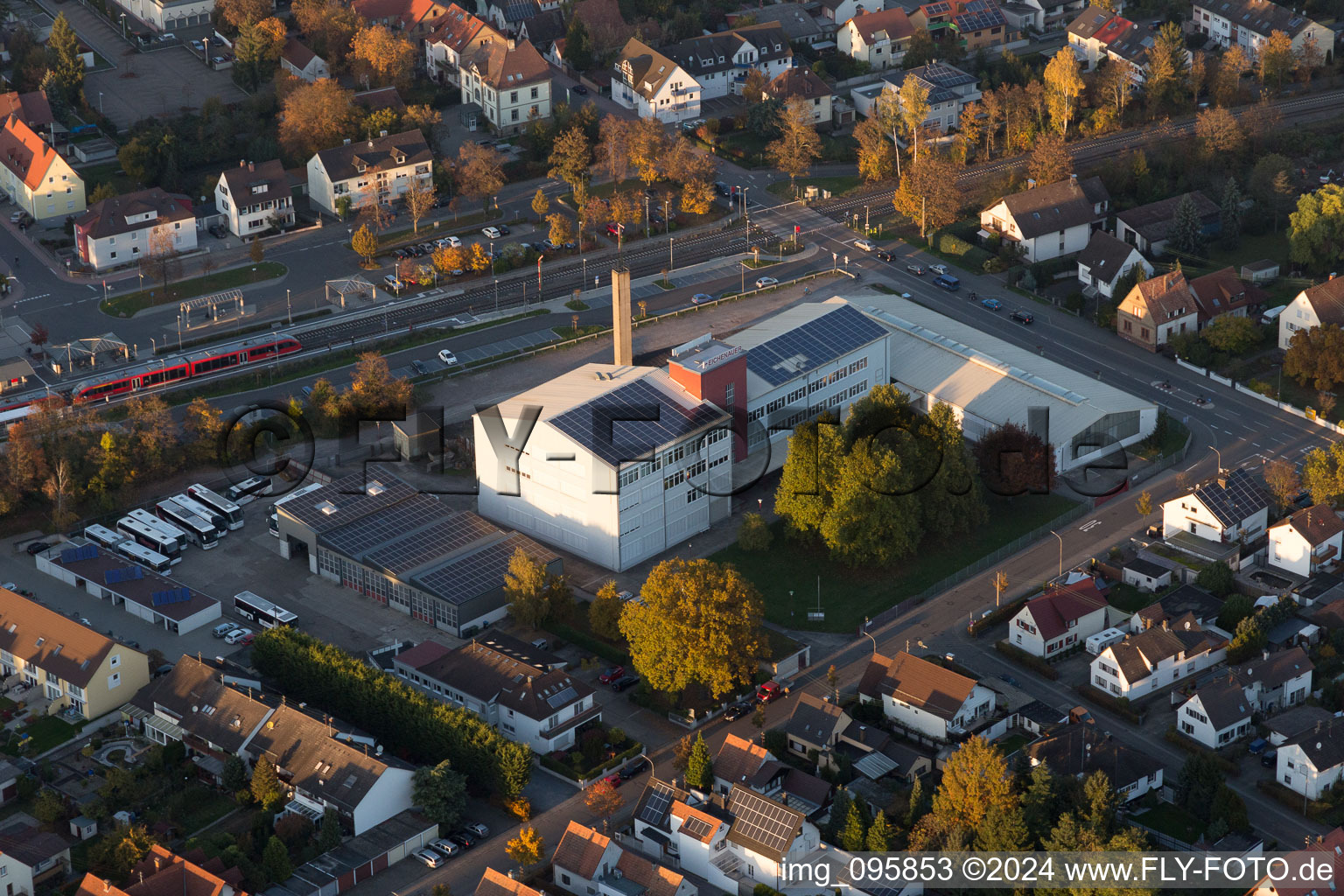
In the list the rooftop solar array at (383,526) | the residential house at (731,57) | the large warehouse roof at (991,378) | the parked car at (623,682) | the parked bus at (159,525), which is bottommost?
the parked car at (623,682)

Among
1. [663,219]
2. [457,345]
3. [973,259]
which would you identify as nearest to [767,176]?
[663,219]

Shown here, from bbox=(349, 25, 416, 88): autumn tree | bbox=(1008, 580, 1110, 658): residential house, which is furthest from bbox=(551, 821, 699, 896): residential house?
bbox=(349, 25, 416, 88): autumn tree

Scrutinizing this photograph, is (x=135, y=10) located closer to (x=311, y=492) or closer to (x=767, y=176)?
(x=767, y=176)

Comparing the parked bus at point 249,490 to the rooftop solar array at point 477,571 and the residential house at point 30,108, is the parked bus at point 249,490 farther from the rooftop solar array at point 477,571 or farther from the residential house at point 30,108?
the residential house at point 30,108

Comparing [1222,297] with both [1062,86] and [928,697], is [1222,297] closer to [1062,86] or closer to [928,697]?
[1062,86]

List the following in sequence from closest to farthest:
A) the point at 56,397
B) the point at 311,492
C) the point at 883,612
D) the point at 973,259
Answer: the point at 883,612 → the point at 311,492 → the point at 56,397 → the point at 973,259

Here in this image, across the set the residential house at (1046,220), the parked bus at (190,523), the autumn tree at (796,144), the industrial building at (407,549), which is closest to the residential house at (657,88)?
the autumn tree at (796,144)
